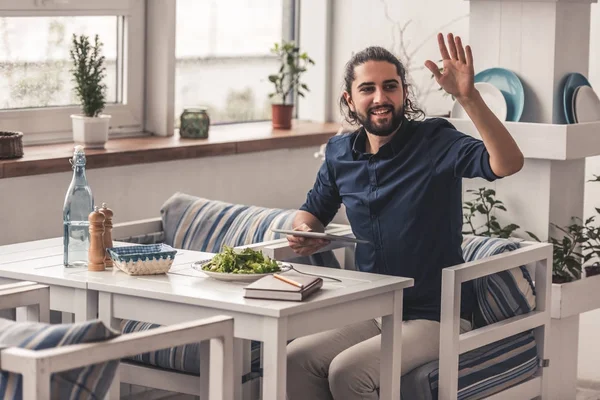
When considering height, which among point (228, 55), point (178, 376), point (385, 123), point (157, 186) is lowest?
point (178, 376)

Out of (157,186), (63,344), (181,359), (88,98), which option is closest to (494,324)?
(181,359)

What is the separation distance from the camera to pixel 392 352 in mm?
2627

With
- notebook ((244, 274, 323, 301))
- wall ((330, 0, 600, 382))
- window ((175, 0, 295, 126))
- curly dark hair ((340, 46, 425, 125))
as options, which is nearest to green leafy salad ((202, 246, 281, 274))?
notebook ((244, 274, 323, 301))

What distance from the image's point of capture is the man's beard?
2.95m

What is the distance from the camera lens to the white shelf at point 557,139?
3477 mm

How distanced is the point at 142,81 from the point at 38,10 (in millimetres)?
580

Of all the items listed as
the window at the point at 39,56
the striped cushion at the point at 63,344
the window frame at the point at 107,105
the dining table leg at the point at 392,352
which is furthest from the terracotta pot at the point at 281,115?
the striped cushion at the point at 63,344

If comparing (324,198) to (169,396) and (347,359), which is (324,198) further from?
(169,396)

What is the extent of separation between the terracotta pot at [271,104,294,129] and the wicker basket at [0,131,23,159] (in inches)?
57.9

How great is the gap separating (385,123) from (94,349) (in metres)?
1.26

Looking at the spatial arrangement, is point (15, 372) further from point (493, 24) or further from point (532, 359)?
point (493, 24)

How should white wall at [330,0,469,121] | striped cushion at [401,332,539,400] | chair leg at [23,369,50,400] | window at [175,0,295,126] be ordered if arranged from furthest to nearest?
white wall at [330,0,469,121] → window at [175,0,295,126] → striped cushion at [401,332,539,400] → chair leg at [23,369,50,400]

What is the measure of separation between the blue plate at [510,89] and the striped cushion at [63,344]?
2.01m

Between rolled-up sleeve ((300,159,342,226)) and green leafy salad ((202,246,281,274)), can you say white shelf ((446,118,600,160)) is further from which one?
green leafy salad ((202,246,281,274))
